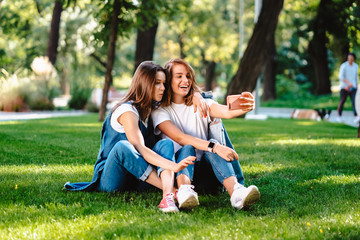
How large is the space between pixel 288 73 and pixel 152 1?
2389 cm

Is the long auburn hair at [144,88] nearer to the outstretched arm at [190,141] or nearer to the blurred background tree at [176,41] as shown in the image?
the outstretched arm at [190,141]

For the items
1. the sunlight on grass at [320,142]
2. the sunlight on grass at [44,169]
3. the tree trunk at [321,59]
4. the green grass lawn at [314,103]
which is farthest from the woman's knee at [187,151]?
the tree trunk at [321,59]

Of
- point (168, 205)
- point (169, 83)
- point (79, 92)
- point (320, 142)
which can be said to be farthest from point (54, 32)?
point (168, 205)

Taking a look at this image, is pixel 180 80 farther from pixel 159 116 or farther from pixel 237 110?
pixel 237 110

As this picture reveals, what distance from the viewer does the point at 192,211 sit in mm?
3529

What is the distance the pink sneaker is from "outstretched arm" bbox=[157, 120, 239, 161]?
0.55m

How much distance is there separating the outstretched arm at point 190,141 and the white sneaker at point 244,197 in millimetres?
290

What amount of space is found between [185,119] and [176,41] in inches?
1486

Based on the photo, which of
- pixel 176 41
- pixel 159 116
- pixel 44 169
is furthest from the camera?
pixel 176 41

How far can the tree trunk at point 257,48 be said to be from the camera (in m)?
14.2

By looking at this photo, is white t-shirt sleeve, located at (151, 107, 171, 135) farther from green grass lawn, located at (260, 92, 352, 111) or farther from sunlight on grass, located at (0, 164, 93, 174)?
green grass lawn, located at (260, 92, 352, 111)

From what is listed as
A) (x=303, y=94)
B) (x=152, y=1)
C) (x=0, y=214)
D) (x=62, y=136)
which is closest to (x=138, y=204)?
(x=0, y=214)

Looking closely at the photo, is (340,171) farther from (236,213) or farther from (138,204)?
(138,204)

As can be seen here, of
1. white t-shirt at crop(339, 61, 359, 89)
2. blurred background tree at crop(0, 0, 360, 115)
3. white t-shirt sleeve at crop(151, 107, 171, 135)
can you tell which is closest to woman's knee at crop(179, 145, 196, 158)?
white t-shirt sleeve at crop(151, 107, 171, 135)
